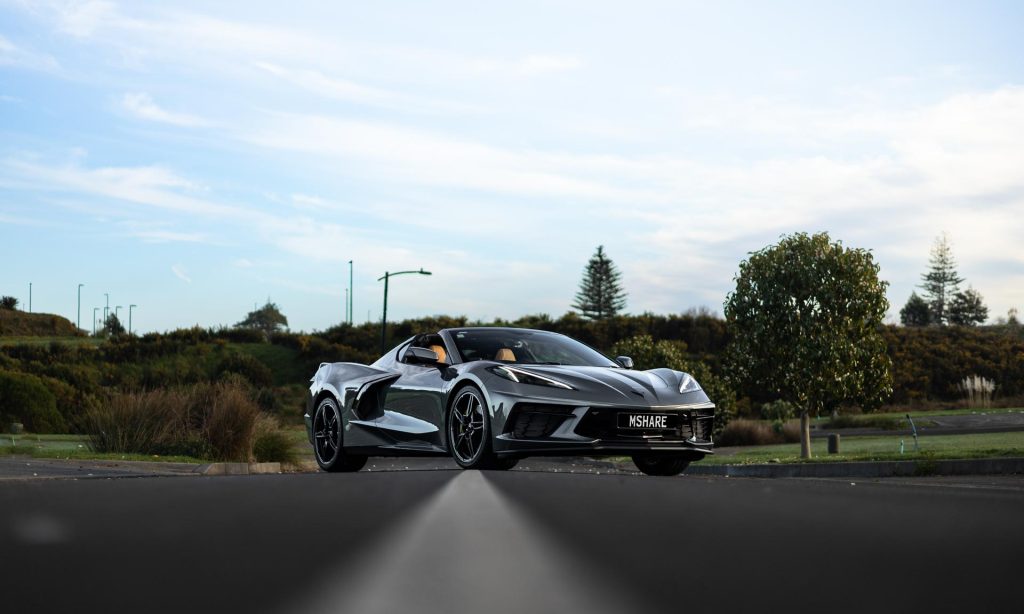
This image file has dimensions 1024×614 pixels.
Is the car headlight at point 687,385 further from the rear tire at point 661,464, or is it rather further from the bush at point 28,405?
the bush at point 28,405

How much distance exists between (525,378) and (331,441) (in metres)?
3.26

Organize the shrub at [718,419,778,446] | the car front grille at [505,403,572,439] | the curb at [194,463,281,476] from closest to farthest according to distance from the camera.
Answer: the car front grille at [505,403,572,439] < the curb at [194,463,281,476] < the shrub at [718,419,778,446]

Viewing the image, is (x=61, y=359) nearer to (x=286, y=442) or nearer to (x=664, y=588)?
(x=286, y=442)

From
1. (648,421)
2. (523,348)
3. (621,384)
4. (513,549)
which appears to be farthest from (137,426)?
(513,549)

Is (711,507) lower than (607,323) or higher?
lower

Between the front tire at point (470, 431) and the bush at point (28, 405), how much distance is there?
96.9ft

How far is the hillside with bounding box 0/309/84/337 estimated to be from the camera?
8382cm

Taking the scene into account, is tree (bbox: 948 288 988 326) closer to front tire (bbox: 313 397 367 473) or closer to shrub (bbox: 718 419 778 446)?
shrub (bbox: 718 419 778 446)

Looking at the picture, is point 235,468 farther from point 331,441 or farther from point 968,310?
point 968,310

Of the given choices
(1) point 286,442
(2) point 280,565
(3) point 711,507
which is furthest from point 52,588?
(1) point 286,442

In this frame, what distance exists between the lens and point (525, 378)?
973cm

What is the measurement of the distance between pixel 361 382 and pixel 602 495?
16.0 ft

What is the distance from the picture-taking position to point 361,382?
38.1ft

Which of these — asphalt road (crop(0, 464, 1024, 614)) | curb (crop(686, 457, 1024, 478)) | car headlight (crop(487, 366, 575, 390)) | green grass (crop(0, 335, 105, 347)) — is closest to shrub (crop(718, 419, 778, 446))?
curb (crop(686, 457, 1024, 478))
